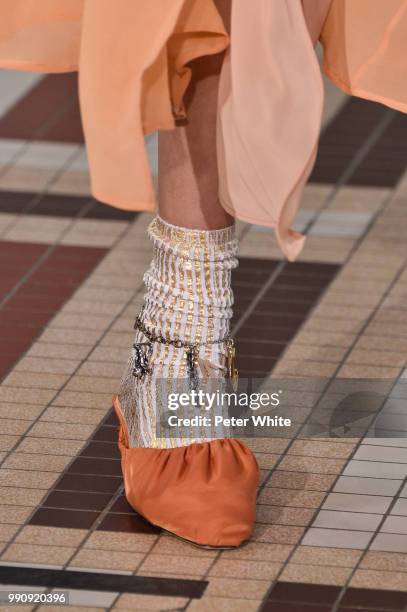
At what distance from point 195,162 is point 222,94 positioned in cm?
15

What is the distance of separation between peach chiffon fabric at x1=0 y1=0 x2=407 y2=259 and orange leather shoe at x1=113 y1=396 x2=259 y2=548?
16.0 inches

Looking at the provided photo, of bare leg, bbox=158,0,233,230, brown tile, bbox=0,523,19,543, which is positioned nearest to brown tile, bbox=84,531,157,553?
brown tile, bbox=0,523,19,543

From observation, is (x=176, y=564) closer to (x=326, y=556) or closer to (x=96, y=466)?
(x=326, y=556)

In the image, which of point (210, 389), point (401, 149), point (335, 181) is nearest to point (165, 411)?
point (210, 389)

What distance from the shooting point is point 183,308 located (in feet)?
8.07

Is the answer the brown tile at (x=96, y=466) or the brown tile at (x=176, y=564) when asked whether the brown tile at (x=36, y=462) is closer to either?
the brown tile at (x=96, y=466)

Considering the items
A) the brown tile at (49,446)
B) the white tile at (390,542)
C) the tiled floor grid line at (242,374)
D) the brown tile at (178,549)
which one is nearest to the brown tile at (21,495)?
the tiled floor grid line at (242,374)

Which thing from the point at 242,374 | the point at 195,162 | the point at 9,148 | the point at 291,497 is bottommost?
the point at 9,148

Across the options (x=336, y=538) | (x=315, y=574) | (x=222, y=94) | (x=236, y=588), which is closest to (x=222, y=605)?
(x=236, y=588)

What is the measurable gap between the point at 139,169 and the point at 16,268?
150 cm

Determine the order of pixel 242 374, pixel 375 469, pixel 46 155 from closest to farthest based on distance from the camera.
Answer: pixel 375 469
pixel 242 374
pixel 46 155

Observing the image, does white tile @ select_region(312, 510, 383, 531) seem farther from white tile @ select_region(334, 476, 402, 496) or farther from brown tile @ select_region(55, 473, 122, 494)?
brown tile @ select_region(55, 473, 122, 494)

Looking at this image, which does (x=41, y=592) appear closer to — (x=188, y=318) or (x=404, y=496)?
(x=188, y=318)

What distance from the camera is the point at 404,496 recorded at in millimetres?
2594
